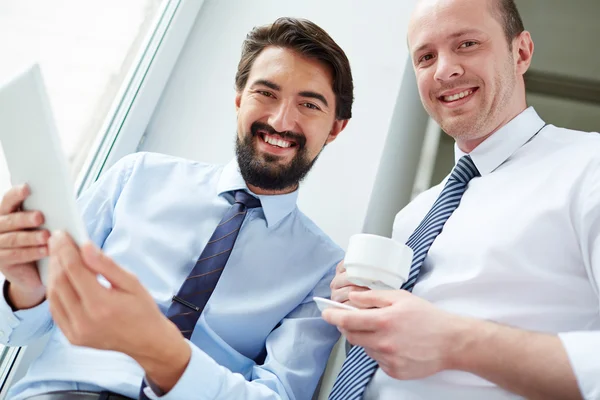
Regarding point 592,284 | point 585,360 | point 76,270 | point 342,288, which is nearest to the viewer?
point 76,270

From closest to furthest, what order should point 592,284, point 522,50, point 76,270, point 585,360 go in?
point 76,270
point 585,360
point 592,284
point 522,50

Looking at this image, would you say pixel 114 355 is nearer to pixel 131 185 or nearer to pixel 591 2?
pixel 131 185

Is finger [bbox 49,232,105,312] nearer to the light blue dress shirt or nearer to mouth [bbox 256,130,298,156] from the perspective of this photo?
the light blue dress shirt

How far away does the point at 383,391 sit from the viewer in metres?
0.94

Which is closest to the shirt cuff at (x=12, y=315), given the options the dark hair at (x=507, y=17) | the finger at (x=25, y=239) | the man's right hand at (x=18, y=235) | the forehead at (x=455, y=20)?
the man's right hand at (x=18, y=235)

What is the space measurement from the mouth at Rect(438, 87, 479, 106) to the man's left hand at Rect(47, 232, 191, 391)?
780 millimetres

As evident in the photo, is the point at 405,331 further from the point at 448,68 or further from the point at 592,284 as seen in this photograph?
the point at 448,68

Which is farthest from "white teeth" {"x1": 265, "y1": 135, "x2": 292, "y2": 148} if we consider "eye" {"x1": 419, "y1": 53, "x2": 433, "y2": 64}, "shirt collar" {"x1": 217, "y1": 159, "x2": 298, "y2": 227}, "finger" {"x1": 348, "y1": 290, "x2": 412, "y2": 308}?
"finger" {"x1": 348, "y1": 290, "x2": 412, "y2": 308}

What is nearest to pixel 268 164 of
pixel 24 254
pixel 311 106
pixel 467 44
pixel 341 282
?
pixel 311 106

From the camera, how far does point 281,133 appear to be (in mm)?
1271

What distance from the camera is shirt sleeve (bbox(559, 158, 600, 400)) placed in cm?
67

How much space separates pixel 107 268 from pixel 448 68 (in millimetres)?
827

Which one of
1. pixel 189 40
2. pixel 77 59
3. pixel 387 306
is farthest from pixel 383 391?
pixel 189 40

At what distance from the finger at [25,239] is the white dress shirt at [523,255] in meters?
0.60
